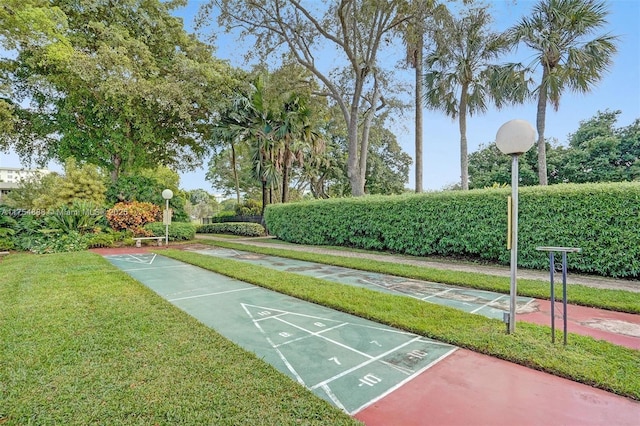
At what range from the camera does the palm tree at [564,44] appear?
9867mm

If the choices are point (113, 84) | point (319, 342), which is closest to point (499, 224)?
point (319, 342)

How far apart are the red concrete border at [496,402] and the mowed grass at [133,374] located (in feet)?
1.34

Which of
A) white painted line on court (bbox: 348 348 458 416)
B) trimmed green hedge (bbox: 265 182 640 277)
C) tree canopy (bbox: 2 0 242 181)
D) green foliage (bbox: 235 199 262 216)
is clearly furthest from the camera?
green foliage (bbox: 235 199 262 216)

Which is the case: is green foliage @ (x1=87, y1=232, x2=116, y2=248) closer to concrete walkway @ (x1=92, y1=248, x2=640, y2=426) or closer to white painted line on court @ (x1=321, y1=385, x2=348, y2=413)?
white painted line on court @ (x1=321, y1=385, x2=348, y2=413)

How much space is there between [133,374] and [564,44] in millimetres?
14234

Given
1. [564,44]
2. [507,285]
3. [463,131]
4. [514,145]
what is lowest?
[507,285]

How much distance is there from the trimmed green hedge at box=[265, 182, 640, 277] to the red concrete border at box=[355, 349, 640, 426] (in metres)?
4.94

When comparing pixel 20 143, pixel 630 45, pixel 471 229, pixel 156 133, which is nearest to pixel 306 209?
pixel 471 229

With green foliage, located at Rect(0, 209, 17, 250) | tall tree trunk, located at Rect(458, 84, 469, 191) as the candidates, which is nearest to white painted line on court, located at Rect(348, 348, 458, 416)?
tall tree trunk, located at Rect(458, 84, 469, 191)

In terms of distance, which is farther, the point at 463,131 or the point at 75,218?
the point at 463,131

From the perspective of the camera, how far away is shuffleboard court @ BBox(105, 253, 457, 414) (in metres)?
2.21

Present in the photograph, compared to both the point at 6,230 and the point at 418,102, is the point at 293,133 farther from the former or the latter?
the point at 6,230

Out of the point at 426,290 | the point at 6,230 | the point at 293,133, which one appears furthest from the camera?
the point at 293,133

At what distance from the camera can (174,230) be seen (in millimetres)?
12977
